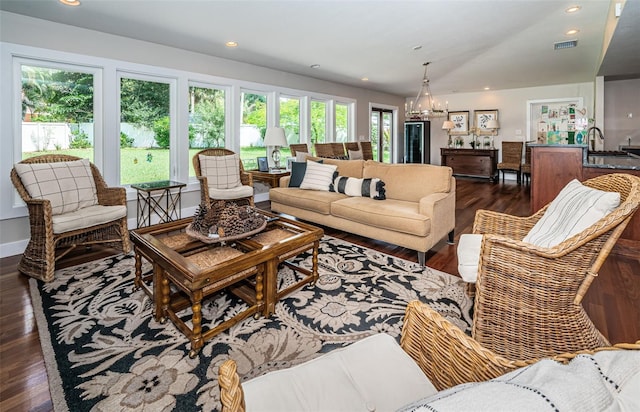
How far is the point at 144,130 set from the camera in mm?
4391

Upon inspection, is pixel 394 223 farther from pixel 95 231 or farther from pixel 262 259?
pixel 95 231

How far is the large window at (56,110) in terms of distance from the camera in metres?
3.45

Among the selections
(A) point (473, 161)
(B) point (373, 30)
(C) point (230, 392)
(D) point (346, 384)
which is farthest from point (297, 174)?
(A) point (473, 161)

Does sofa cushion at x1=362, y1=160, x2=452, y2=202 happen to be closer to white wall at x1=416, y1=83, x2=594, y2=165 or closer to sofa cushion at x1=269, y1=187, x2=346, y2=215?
sofa cushion at x1=269, y1=187, x2=346, y2=215

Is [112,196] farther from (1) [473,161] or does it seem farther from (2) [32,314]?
(1) [473,161]

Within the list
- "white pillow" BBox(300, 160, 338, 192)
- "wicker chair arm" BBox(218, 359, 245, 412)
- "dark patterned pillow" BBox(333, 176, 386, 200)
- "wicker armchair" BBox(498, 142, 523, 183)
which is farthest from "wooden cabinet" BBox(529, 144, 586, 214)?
"wicker armchair" BBox(498, 142, 523, 183)

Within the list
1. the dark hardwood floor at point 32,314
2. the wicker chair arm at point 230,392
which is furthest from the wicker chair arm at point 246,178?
the wicker chair arm at point 230,392

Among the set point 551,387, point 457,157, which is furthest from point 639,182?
point 457,157

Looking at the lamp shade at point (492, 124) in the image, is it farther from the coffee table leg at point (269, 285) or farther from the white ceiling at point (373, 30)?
the coffee table leg at point (269, 285)

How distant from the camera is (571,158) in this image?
132 inches

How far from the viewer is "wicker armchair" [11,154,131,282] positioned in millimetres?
2682

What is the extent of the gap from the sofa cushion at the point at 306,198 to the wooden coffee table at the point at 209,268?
1.09 m

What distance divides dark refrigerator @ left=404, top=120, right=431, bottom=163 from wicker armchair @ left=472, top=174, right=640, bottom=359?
Answer: 8.69 metres

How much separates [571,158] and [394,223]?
2.03 m
